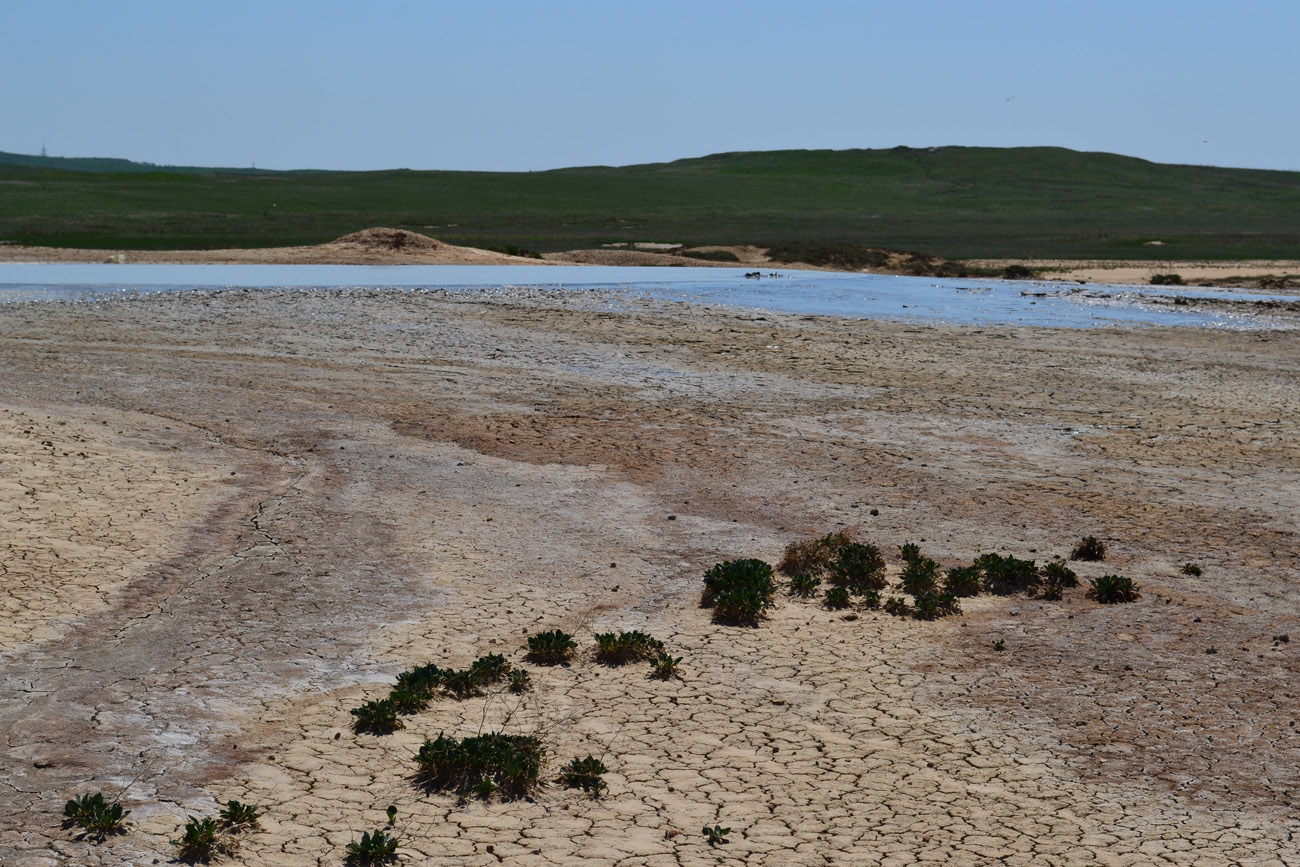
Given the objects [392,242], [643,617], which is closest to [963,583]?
[643,617]

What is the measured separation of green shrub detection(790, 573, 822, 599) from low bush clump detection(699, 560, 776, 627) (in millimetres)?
151

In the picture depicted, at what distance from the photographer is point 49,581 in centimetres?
890

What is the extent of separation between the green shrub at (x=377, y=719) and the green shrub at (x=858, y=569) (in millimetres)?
3837

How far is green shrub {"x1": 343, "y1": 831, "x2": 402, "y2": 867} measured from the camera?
214 inches

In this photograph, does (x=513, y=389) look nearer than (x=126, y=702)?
No

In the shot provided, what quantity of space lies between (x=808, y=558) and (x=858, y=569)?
487mm

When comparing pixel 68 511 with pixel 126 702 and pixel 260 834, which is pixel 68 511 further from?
pixel 260 834

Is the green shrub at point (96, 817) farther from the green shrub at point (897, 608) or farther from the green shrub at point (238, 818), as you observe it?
the green shrub at point (897, 608)

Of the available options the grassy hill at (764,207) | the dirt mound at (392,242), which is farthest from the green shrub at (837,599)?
the grassy hill at (764,207)

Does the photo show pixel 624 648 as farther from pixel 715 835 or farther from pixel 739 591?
pixel 715 835

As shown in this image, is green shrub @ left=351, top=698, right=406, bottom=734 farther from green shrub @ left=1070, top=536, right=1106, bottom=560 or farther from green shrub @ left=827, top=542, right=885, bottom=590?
green shrub @ left=1070, top=536, right=1106, bottom=560

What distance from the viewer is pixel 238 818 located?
5625 millimetres

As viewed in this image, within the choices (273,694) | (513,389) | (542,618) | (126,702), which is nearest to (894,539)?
(542,618)

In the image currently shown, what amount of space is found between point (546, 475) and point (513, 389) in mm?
5322
